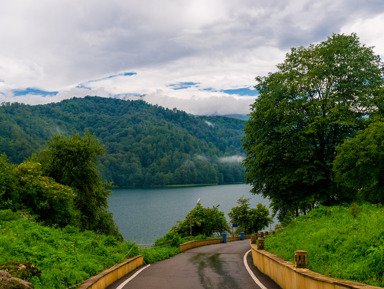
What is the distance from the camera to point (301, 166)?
21531 mm

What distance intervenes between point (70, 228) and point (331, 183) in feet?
54.4

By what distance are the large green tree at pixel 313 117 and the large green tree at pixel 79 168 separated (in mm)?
13290

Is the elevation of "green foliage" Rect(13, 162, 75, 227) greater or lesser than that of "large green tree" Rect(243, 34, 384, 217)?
lesser

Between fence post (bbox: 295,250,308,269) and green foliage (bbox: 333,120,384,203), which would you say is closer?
fence post (bbox: 295,250,308,269)

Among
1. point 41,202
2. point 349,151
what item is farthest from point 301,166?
point 41,202

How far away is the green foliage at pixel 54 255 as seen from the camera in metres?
7.58

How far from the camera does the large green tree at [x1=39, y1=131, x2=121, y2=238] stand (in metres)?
26.0

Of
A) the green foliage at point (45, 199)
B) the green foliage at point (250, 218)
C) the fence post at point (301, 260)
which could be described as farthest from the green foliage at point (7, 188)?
the green foliage at point (250, 218)

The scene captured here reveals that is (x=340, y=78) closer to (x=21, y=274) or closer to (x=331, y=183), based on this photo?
(x=331, y=183)

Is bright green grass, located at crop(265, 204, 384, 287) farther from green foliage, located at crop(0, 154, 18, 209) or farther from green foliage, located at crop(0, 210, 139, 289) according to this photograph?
green foliage, located at crop(0, 154, 18, 209)

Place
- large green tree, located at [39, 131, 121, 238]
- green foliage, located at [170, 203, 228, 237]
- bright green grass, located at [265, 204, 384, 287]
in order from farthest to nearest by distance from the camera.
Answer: green foliage, located at [170, 203, 228, 237] < large green tree, located at [39, 131, 121, 238] < bright green grass, located at [265, 204, 384, 287]

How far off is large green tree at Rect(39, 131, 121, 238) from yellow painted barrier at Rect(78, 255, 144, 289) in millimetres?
14316

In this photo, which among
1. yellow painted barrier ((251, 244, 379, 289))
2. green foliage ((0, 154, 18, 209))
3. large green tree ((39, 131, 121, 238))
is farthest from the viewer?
large green tree ((39, 131, 121, 238))

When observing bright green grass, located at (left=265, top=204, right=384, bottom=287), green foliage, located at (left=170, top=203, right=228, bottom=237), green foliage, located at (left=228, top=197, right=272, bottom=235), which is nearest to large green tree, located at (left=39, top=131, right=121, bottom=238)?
green foliage, located at (left=170, top=203, right=228, bottom=237)
